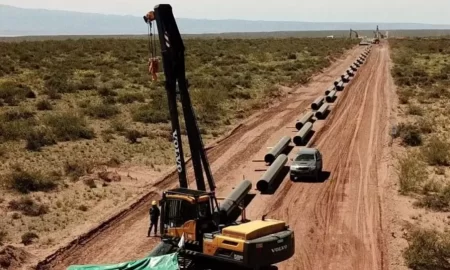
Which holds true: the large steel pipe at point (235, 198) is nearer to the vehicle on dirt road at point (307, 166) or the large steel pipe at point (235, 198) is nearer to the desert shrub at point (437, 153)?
the vehicle on dirt road at point (307, 166)

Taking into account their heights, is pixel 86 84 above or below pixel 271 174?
above

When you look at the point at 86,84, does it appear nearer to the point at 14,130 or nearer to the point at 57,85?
the point at 57,85

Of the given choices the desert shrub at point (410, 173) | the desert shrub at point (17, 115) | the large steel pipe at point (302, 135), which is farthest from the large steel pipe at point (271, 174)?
the desert shrub at point (17, 115)

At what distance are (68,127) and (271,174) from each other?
1844cm

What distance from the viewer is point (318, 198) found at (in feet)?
104

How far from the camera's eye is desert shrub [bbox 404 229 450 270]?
2220 centimetres

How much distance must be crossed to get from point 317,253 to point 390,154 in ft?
60.7

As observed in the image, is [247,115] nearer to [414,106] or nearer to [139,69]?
[414,106]

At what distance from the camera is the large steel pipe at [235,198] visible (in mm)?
27033

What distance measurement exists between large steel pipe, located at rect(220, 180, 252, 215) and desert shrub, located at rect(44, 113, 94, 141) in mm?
16902

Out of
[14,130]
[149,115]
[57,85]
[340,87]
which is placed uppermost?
[57,85]

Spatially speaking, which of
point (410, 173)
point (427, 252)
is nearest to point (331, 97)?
point (410, 173)

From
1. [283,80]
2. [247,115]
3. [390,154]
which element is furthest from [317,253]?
[283,80]

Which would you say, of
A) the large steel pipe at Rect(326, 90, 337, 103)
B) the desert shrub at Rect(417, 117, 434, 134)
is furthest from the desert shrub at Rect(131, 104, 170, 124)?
the desert shrub at Rect(417, 117, 434, 134)
